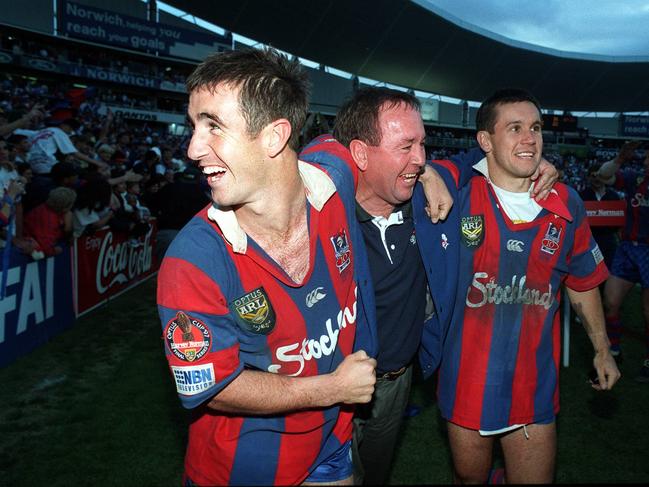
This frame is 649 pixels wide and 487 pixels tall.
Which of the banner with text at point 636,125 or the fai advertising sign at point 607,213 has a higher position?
the banner with text at point 636,125

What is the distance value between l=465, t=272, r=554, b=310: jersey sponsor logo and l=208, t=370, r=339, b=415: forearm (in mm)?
1122

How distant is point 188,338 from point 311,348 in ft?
1.66

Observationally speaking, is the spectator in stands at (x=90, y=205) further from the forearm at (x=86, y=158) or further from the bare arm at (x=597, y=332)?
the bare arm at (x=597, y=332)

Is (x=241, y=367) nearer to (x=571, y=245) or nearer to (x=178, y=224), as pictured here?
(x=571, y=245)

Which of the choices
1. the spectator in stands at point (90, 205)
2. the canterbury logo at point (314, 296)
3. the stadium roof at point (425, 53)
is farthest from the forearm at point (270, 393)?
the stadium roof at point (425, 53)

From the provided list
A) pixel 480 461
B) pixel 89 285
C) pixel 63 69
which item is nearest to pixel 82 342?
pixel 89 285

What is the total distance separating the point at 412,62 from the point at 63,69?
3043 cm

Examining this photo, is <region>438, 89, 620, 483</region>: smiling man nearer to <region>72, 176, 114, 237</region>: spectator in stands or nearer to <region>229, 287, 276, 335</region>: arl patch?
<region>229, 287, 276, 335</region>: arl patch

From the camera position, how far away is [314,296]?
1.93 m

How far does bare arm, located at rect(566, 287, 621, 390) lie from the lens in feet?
8.54

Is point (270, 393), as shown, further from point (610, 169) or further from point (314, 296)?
point (610, 169)

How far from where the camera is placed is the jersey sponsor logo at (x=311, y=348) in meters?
1.88

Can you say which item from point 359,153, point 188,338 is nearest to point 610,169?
point 359,153

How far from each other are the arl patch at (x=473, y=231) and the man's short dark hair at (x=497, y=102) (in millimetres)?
500
